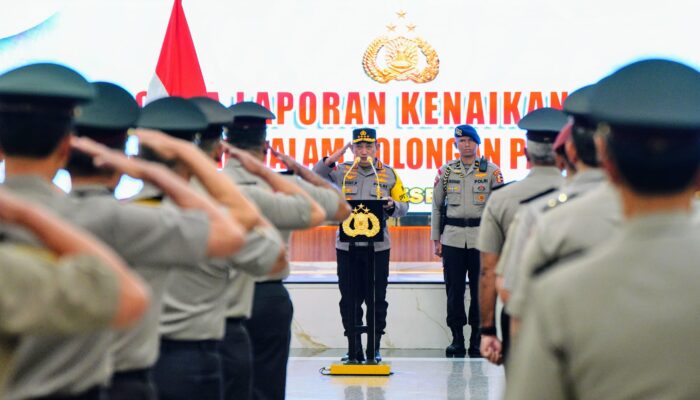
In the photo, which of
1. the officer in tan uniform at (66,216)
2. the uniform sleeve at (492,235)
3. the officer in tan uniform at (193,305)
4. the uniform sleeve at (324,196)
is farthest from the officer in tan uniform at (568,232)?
the uniform sleeve at (324,196)

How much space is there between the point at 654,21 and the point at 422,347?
2888mm

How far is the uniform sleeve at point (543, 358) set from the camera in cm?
146

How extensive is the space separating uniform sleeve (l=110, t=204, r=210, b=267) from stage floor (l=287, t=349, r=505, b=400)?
167 inches

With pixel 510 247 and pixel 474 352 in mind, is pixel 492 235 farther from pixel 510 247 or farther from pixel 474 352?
pixel 474 352

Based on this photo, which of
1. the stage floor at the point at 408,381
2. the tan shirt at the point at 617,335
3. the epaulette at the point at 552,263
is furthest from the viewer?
the stage floor at the point at 408,381

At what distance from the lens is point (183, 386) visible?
3.12m

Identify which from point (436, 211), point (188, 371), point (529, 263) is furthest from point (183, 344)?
point (436, 211)

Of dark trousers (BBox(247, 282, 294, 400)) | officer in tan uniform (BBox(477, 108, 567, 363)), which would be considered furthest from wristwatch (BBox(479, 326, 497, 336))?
dark trousers (BBox(247, 282, 294, 400))

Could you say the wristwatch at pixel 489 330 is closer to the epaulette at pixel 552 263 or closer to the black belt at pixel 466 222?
the epaulette at pixel 552 263


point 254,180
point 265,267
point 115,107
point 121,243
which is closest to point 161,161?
point 115,107

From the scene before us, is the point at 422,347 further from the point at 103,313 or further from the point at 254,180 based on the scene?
the point at 103,313

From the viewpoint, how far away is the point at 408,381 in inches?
277

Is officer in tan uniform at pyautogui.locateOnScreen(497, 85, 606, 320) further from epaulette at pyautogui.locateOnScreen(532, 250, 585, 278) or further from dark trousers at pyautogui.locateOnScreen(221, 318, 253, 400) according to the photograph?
dark trousers at pyautogui.locateOnScreen(221, 318, 253, 400)

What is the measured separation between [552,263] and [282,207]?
1447 millimetres
